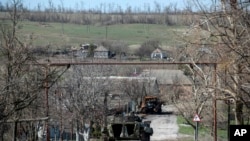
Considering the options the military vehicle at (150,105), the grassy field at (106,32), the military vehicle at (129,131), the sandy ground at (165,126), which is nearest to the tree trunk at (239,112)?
the military vehicle at (129,131)

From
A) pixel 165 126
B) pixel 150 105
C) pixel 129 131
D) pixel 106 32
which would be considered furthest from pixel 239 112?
pixel 106 32

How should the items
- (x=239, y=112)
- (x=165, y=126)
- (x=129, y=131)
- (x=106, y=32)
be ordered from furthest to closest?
(x=106, y=32) → (x=165, y=126) → (x=129, y=131) → (x=239, y=112)

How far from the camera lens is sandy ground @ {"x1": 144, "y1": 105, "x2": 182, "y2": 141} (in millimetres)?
33281

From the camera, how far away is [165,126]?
40.6 meters

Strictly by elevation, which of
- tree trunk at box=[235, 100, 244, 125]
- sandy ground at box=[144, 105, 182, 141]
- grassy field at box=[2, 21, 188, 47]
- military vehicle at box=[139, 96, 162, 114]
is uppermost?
grassy field at box=[2, 21, 188, 47]

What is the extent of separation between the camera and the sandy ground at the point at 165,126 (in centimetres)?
A: 3328

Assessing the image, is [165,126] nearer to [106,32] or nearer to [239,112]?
[239,112]

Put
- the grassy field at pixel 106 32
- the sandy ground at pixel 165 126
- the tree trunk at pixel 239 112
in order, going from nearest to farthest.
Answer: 1. the tree trunk at pixel 239 112
2. the sandy ground at pixel 165 126
3. the grassy field at pixel 106 32

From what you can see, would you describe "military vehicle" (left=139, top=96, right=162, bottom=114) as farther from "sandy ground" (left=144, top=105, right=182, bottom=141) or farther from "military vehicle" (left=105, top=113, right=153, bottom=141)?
"military vehicle" (left=105, top=113, right=153, bottom=141)

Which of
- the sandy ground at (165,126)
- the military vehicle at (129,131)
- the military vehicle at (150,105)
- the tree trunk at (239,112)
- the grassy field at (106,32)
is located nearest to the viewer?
the tree trunk at (239,112)

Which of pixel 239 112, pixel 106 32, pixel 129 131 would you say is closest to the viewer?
pixel 239 112

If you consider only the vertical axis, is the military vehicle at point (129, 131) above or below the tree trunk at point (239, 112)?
below

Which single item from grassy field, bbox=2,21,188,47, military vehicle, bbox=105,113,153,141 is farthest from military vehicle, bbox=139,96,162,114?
military vehicle, bbox=105,113,153,141

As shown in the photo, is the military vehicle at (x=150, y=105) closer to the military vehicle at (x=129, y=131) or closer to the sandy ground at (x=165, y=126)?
the sandy ground at (x=165, y=126)
